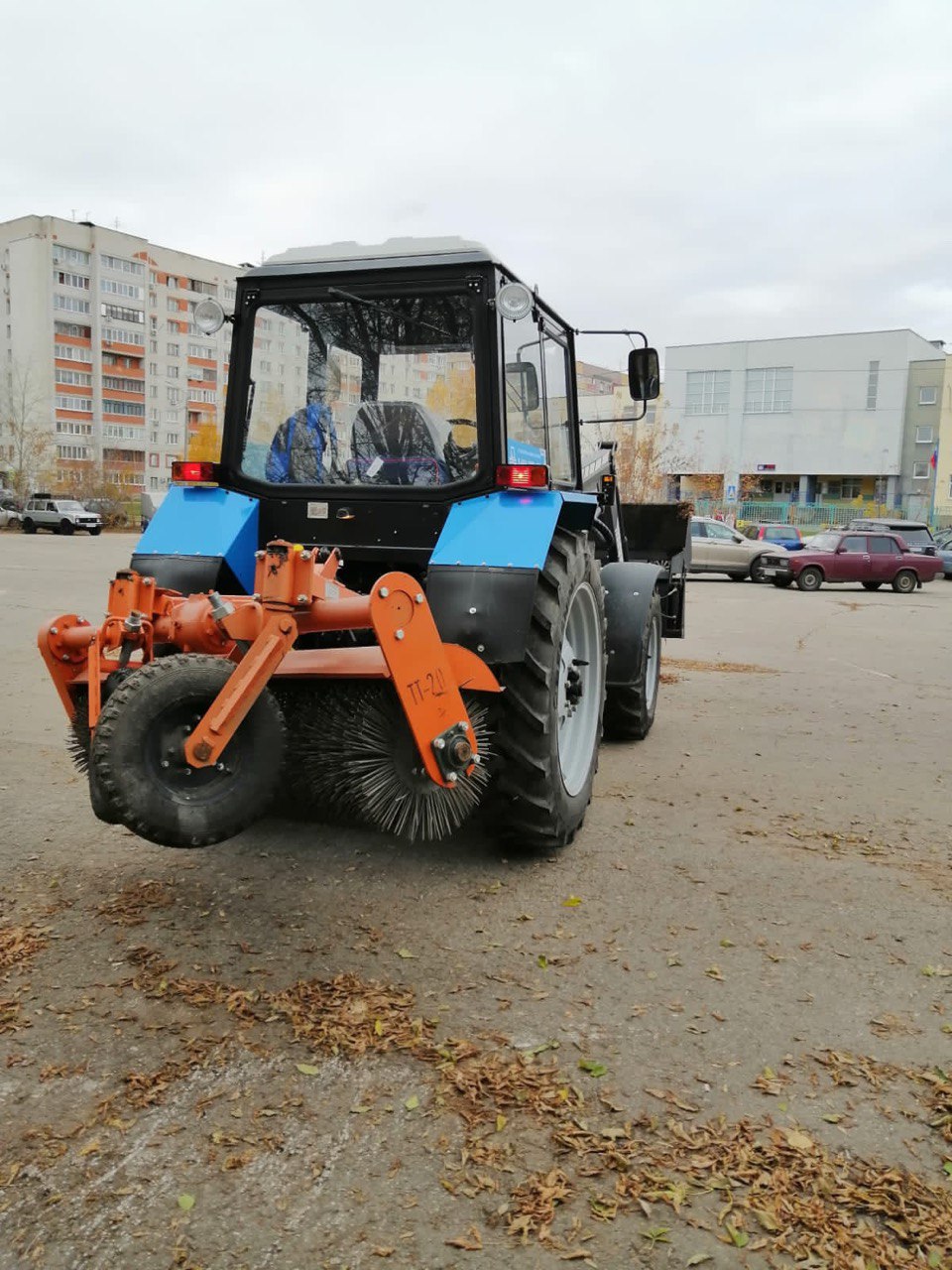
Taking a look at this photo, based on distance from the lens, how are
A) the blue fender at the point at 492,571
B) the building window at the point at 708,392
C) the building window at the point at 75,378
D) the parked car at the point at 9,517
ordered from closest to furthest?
1. the blue fender at the point at 492,571
2. the parked car at the point at 9,517
3. the building window at the point at 708,392
4. the building window at the point at 75,378

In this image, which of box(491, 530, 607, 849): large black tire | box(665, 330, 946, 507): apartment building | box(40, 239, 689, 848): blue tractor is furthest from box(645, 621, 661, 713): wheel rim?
box(665, 330, 946, 507): apartment building

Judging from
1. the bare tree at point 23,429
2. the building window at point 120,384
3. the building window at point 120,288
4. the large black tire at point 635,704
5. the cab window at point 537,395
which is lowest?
the large black tire at point 635,704

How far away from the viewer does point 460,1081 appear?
9.46 feet

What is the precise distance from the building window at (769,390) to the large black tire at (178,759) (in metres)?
61.8

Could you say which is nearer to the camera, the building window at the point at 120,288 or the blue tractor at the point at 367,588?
the blue tractor at the point at 367,588

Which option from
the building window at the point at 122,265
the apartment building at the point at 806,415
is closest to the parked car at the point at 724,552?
the apartment building at the point at 806,415

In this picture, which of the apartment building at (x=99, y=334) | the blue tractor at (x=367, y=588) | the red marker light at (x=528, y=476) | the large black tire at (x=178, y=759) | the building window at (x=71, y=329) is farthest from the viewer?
the building window at (x=71, y=329)

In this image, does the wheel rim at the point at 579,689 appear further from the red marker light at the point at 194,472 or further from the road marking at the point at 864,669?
the road marking at the point at 864,669

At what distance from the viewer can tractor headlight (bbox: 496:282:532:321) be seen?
14.6 feet

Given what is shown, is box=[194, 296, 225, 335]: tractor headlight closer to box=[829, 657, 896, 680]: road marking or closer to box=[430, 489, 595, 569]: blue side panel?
box=[430, 489, 595, 569]: blue side panel

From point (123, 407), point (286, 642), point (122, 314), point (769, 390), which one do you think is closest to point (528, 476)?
point (286, 642)

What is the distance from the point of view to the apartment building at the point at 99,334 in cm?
7594

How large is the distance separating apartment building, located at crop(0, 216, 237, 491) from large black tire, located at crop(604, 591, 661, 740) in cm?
7146

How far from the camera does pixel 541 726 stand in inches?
168
